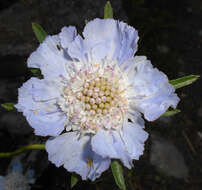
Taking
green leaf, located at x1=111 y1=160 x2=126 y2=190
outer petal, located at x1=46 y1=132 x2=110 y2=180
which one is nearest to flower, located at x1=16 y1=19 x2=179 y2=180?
outer petal, located at x1=46 y1=132 x2=110 y2=180

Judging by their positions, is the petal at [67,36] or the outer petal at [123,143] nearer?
the outer petal at [123,143]

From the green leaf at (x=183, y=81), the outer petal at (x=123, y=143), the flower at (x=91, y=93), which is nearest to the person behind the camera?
the outer petal at (x=123, y=143)

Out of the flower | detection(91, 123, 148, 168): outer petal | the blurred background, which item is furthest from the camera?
the blurred background

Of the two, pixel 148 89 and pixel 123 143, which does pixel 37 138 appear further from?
pixel 148 89

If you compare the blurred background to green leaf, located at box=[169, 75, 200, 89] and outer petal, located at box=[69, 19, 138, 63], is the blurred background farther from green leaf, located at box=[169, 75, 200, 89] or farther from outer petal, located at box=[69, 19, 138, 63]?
green leaf, located at box=[169, 75, 200, 89]

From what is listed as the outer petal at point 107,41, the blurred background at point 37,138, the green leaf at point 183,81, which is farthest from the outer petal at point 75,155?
the blurred background at point 37,138

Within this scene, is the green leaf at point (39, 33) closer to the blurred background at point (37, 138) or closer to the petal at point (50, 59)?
the petal at point (50, 59)

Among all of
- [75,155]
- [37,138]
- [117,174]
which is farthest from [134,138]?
[37,138]
